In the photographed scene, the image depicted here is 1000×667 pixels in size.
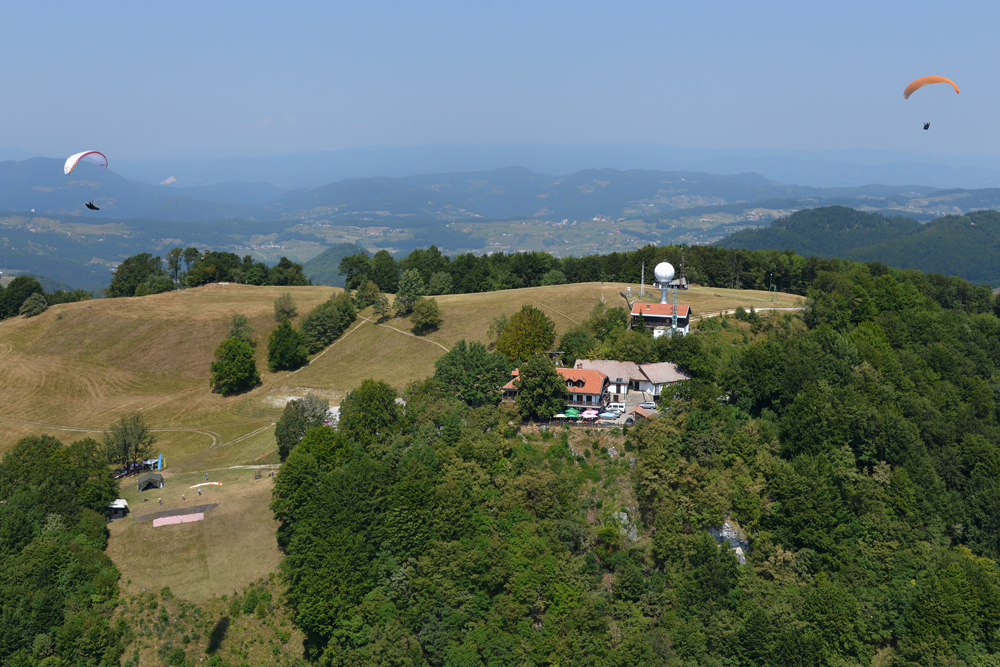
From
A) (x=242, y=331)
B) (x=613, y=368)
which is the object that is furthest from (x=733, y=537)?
(x=242, y=331)

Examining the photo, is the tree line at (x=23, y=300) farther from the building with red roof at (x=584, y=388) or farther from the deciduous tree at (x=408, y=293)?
the building with red roof at (x=584, y=388)

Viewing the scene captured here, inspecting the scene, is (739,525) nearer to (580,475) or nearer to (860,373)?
(580,475)

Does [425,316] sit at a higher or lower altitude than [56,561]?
higher

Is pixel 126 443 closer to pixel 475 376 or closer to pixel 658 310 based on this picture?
pixel 475 376

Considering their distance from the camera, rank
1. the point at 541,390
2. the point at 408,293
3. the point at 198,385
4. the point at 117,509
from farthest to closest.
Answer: the point at 408,293, the point at 198,385, the point at 541,390, the point at 117,509

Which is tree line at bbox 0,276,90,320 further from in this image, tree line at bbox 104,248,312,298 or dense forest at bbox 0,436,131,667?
dense forest at bbox 0,436,131,667

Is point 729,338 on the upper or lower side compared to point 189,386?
upper

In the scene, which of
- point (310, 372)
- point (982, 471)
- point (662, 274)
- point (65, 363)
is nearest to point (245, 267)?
point (65, 363)
